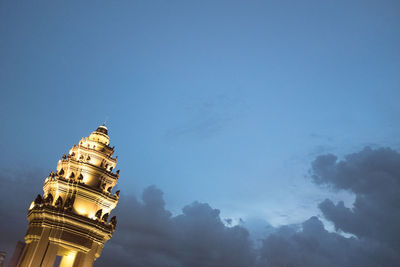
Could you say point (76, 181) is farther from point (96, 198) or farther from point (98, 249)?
point (98, 249)

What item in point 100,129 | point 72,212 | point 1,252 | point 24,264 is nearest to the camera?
point 1,252

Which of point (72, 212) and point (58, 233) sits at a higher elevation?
point (72, 212)

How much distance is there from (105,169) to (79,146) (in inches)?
254

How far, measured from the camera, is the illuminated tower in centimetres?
5253

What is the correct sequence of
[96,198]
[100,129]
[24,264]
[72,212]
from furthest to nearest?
[100,129] → [96,198] → [72,212] → [24,264]

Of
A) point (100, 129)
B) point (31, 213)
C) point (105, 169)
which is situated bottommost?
point (31, 213)

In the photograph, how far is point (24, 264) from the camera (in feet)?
168

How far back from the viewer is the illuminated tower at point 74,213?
5253 cm

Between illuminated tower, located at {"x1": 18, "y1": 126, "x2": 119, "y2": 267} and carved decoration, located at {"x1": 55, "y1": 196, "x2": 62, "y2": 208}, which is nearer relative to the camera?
illuminated tower, located at {"x1": 18, "y1": 126, "x2": 119, "y2": 267}

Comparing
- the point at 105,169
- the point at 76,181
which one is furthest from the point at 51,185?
the point at 105,169

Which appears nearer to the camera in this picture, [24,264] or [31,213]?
[24,264]

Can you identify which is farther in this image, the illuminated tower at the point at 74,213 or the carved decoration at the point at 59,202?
the carved decoration at the point at 59,202

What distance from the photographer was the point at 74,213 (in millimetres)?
54438

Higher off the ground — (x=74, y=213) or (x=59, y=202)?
(x=59, y=202)
